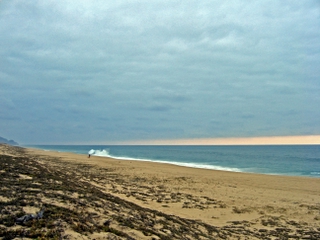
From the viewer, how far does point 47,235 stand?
5766 mm

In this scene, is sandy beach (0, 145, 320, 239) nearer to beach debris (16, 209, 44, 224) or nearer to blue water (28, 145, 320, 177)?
beach debris (16, 209, 44, 224)

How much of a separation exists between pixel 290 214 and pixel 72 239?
1300 centimetres

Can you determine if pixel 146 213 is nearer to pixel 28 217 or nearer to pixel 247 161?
pixel 28 217

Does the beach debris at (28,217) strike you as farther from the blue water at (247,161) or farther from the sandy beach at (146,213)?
the blue water at (247,161)

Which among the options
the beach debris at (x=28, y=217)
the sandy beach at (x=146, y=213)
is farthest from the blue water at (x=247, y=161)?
the beach debris at (x=28, y=217)

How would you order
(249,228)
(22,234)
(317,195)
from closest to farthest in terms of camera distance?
(22,234) < (249,228) < (317,195)

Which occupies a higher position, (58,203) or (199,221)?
(58,203)

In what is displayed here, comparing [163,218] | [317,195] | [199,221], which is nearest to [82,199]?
[163,218]

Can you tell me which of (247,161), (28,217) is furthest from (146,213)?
(247,161)

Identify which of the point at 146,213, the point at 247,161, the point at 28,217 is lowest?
the point at 146,213

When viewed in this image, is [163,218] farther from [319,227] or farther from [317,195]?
[317,195]

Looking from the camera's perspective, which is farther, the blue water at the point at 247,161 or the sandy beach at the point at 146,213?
Result: the blue water at the point at 247,161

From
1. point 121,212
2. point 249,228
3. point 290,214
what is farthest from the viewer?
point 290,214

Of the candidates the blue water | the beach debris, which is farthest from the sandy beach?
the blue water
